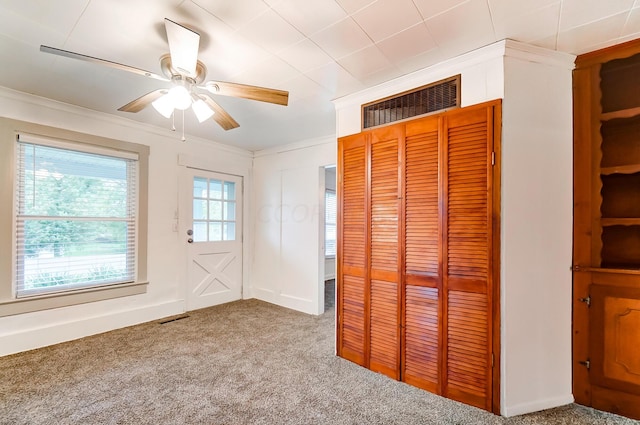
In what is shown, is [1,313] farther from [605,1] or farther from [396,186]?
[605,1]

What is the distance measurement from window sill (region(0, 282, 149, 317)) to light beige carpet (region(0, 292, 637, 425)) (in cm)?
39

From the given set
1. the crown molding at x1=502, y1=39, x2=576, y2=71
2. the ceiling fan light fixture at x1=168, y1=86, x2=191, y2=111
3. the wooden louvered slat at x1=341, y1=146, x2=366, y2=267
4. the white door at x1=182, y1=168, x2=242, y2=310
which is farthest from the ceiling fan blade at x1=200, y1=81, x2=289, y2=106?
the white door at x1=182, y1=168, x2=242, y2=310

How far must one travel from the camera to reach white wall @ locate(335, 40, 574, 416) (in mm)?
1859

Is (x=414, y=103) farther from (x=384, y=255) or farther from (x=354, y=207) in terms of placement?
(x=384, y=255)

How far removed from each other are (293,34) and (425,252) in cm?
169

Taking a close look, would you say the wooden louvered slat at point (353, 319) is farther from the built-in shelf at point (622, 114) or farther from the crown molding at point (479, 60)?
the built-in shelf at point (622, 114)

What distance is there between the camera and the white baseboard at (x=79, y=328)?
8.63ft

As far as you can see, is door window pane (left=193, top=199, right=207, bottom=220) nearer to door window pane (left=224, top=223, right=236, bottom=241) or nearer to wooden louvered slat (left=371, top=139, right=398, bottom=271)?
door window pane (left=224, top=223, right=236, bottom=241)

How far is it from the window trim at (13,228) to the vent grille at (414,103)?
2.76m

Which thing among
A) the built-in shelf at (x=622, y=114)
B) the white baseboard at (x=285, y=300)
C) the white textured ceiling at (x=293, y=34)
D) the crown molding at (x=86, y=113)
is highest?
the white textured ceiling at (x=293, y=34)

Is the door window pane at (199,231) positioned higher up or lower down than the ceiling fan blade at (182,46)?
lower down

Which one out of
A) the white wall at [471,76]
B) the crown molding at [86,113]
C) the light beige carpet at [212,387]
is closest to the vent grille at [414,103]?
the white wall at [471,76]

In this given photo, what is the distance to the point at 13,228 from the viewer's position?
2.64m

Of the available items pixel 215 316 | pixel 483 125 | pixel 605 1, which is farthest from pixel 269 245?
pixel 605 1
